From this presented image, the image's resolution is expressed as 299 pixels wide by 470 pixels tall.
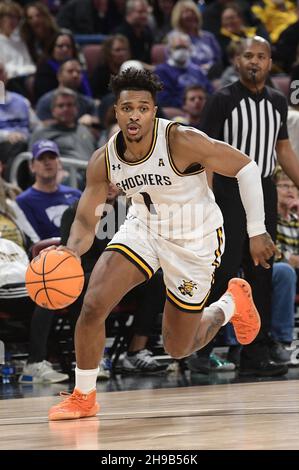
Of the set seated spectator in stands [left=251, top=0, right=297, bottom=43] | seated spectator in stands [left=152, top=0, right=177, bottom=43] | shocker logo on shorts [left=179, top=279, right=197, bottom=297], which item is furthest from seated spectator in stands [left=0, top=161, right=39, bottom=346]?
seated spectator in stands [left=251, top=0, right=297, bottom=43]

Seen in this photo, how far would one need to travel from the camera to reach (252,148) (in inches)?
293

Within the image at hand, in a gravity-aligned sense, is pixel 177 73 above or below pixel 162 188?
below

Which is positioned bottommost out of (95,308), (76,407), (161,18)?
(76,407)

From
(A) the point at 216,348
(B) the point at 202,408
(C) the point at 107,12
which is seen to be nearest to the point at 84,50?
(C) the point at 107,12

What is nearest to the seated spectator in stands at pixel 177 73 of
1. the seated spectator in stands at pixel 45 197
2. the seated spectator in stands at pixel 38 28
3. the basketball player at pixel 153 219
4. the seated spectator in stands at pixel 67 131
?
the seated spectator in stands at pixel 38 28

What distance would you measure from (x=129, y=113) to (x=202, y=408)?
1644 millimetres

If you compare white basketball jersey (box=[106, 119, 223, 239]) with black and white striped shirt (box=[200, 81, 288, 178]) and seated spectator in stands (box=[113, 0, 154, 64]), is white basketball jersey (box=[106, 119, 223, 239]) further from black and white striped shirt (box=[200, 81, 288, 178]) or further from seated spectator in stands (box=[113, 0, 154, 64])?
seated spectator in stands (box=[113, 0, 154, 64])

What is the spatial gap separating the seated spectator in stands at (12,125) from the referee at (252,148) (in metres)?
2.65

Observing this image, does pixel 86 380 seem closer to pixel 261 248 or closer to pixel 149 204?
pixel 149 204

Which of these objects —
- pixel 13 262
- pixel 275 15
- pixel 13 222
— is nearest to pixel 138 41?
pixel 275 15

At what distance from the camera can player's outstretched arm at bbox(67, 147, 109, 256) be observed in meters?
5.55

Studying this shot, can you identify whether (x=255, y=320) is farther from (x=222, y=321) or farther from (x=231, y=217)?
(x=231, y=217)

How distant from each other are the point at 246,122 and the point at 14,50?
4.51m

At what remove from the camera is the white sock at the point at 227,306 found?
6.31m
